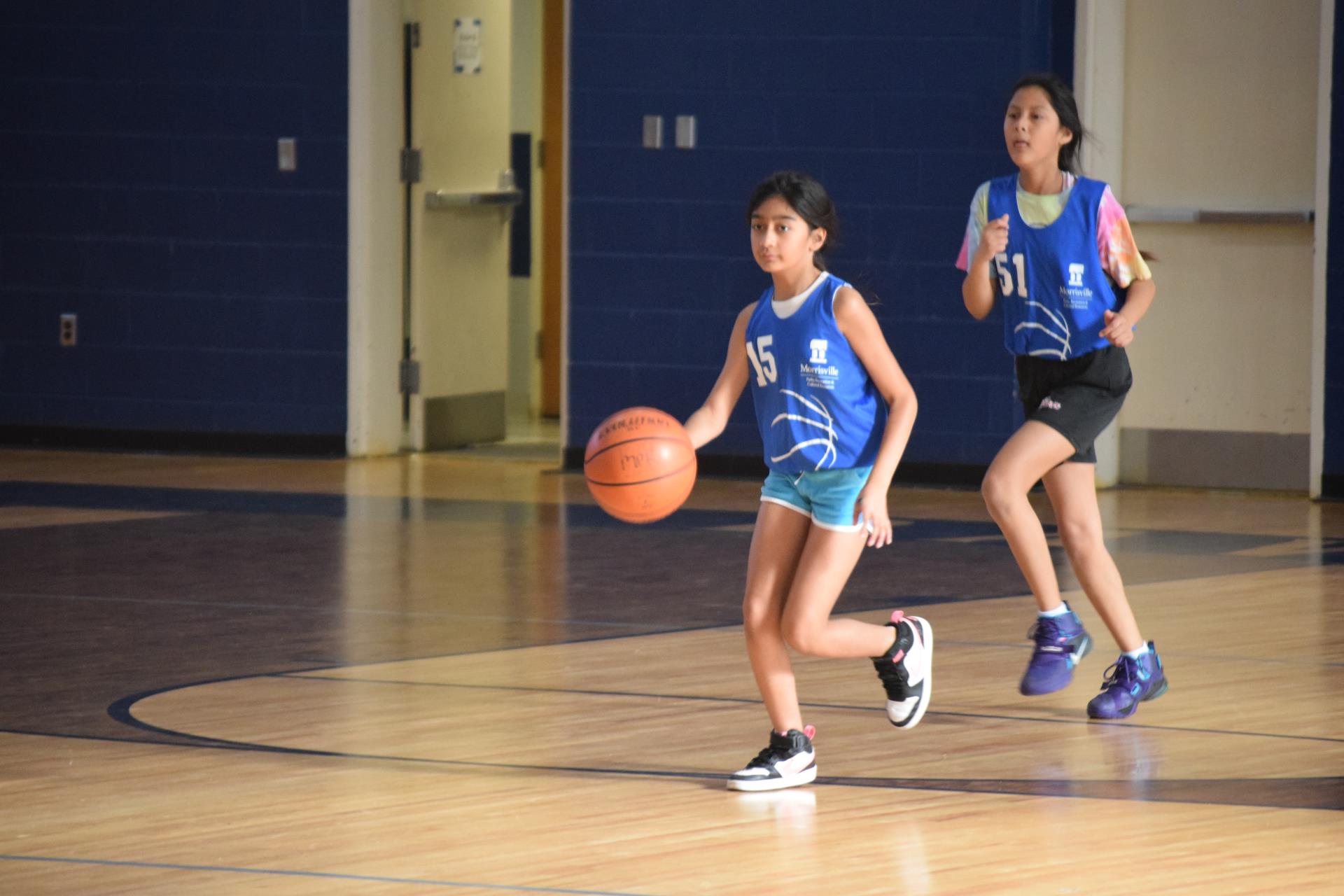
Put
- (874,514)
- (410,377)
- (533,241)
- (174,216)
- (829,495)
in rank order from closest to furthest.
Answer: (874,514)
(829,495)
(174,216)
(410,377)
(533,241)

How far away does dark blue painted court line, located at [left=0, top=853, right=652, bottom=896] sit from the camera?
357cm

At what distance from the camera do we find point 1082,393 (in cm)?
503

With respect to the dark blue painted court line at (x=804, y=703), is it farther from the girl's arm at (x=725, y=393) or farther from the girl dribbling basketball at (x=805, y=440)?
the girl's arm at (x=725, y=393)

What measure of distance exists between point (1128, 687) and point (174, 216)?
6456mm

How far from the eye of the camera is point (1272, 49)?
9.04 metres

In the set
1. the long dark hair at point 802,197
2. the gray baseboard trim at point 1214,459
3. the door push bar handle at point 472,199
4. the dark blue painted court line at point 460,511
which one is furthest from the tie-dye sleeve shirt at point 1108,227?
the door push bar handle at point 472,199

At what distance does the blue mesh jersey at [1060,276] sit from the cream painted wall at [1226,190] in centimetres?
431

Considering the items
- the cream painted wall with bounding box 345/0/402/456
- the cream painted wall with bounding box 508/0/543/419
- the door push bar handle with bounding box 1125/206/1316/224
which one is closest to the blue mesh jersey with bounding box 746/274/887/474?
the door push bar handle with bounding box 1125/206/1316/224

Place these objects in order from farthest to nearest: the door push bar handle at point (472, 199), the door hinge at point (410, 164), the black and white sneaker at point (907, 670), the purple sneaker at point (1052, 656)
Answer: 1. the door push bar handle at point (472, 199)
2. the door hinge at point (410, 164)
3. the purple sneaker at point (1052, 656)
4. the black and white sneaker at point (907, 670)

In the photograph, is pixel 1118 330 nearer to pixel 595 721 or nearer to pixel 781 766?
pixel 781 766

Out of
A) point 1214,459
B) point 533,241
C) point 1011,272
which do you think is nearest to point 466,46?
point 533,241

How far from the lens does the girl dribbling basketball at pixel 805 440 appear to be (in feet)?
14.1

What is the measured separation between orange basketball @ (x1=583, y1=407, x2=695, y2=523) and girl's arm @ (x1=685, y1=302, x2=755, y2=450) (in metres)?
0.03

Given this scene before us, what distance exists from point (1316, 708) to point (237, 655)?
102 inches
